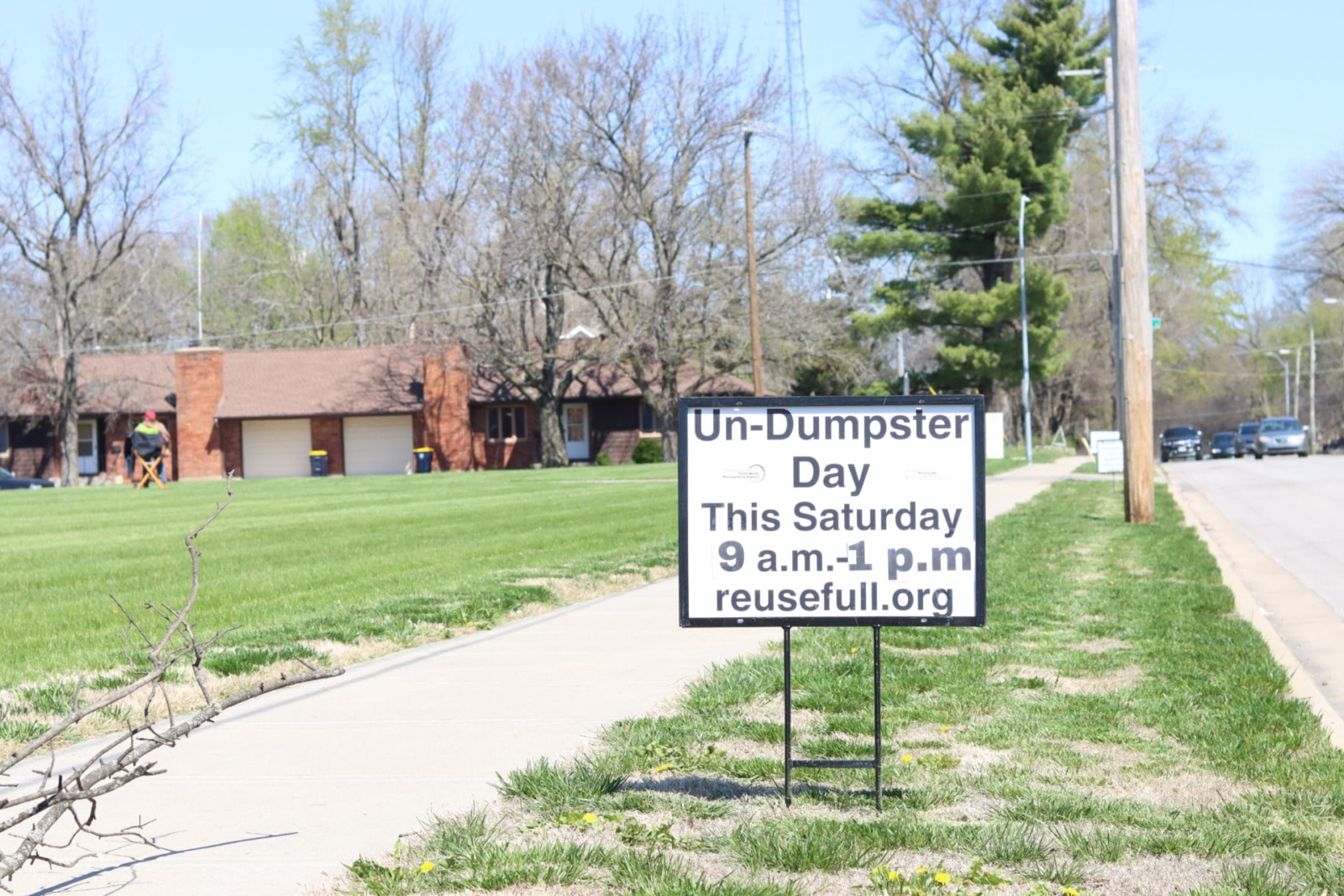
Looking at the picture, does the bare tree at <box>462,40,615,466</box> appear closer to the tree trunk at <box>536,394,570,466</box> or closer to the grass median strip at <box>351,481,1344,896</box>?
the tree trunk at <box>536,394,570,466</box>

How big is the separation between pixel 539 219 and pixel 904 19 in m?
21.9

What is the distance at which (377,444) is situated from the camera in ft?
193

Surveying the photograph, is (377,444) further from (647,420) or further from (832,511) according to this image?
(832,511)

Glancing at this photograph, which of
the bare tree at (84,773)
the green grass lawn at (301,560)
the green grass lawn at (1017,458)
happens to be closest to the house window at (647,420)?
the green grass lawn at (1017,458)

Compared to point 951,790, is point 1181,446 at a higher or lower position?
higher

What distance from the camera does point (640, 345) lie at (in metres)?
53.3

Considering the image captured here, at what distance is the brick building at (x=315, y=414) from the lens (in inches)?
2238

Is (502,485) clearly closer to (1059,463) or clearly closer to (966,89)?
(1059,463)

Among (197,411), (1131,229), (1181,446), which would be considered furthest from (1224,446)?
(1131,229)

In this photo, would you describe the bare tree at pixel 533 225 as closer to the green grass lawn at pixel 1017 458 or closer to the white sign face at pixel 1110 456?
the green grass lawn at pixel 1017 458

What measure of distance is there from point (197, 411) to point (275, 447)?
3.41 meters

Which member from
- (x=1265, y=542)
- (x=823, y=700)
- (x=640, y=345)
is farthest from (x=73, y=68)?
(x=823, y=700)

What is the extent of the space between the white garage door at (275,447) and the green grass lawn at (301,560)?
24.2 m

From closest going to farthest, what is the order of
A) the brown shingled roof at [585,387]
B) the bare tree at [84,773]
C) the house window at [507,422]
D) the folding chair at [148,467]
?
1. the bare tree at [84,773]
2. the folding chair at [148,467]
3. the brown shingled roof at [585,387]
4. the house window at [507,422]
